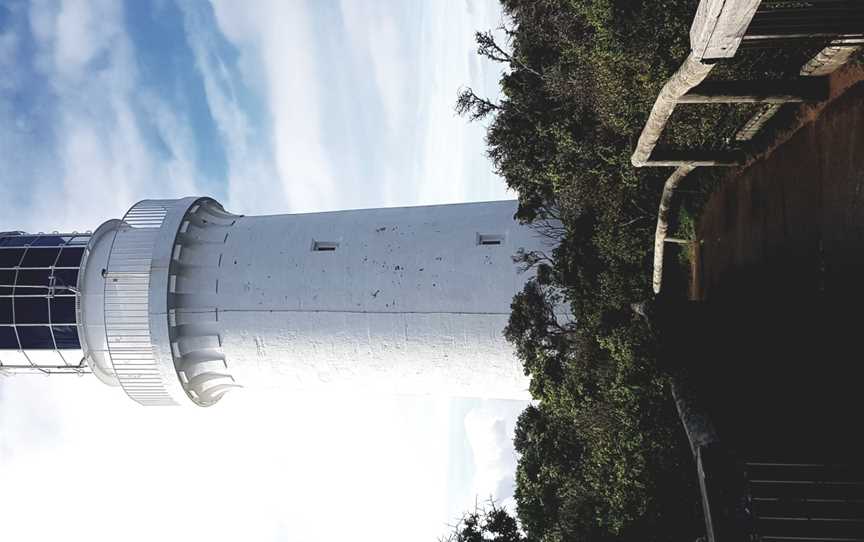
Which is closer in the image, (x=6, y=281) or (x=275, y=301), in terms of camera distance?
(x=275, y=301)

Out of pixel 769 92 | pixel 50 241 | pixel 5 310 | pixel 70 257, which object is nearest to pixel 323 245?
pixel 70 257

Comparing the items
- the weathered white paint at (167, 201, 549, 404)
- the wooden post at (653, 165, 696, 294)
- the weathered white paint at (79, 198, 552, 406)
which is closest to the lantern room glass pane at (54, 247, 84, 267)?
the weathered white paint at (79, 198, 552, 406)

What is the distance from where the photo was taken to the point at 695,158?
11531 mm

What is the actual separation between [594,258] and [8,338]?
42.7ft

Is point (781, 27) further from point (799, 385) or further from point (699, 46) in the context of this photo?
point (799, 385)

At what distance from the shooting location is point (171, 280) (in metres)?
14.8

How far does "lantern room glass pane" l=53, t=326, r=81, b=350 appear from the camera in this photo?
15195 mm

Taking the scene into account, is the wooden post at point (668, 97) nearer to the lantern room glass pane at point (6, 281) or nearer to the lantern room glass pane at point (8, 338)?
the lantern room glass pane at point (6, 281)

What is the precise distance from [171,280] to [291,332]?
281cm

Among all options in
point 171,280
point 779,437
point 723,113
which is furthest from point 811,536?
point 171,280

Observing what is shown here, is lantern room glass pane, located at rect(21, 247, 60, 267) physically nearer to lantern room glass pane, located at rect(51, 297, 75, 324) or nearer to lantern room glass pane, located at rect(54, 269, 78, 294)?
lantern room glass pane, located at rect(54, 269, 78, 294)

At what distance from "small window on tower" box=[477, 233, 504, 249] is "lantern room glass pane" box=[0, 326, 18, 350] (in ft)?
34.8

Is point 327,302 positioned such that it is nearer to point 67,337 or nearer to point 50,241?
point 67,337

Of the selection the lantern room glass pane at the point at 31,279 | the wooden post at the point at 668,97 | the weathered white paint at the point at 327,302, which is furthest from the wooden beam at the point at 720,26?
the lantern room glass pane at the point at 31,279
